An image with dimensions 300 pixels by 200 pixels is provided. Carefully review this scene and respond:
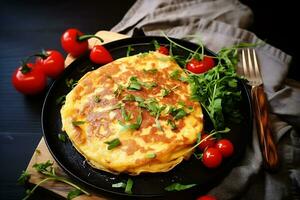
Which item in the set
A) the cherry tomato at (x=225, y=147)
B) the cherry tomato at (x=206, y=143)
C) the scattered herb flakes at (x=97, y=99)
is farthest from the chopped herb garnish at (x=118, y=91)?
the cherry tomato at (x=225, y=147)

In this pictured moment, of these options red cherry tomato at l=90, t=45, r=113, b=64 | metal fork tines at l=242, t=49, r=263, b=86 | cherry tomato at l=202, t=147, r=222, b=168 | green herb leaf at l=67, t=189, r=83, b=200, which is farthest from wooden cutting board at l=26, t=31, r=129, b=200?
metal fork tines at l=242, t=49, r=263, b=86

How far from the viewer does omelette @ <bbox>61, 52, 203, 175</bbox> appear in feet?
7.64

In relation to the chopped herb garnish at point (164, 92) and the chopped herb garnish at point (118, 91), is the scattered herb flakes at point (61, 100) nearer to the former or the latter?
the chopped herb garnish at point (118, 91)

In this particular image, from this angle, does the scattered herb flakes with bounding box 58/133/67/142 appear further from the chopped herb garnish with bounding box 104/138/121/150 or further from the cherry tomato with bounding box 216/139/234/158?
the cherry tomato with bounding box 216/139/234/158

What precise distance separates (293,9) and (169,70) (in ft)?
5.85

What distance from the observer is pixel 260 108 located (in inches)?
104

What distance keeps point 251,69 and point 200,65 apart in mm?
418

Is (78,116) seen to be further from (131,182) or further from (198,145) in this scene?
(198,145)

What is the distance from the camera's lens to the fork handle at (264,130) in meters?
2.41

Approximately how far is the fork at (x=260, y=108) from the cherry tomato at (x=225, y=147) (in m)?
0.22

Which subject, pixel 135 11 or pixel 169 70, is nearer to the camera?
pixel 169 70

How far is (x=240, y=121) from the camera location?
262 centimetres

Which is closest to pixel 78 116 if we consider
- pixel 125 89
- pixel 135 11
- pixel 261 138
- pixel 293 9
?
pixel 125 89

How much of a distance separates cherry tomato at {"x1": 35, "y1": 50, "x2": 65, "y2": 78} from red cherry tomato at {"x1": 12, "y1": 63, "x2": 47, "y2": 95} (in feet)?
0.17
